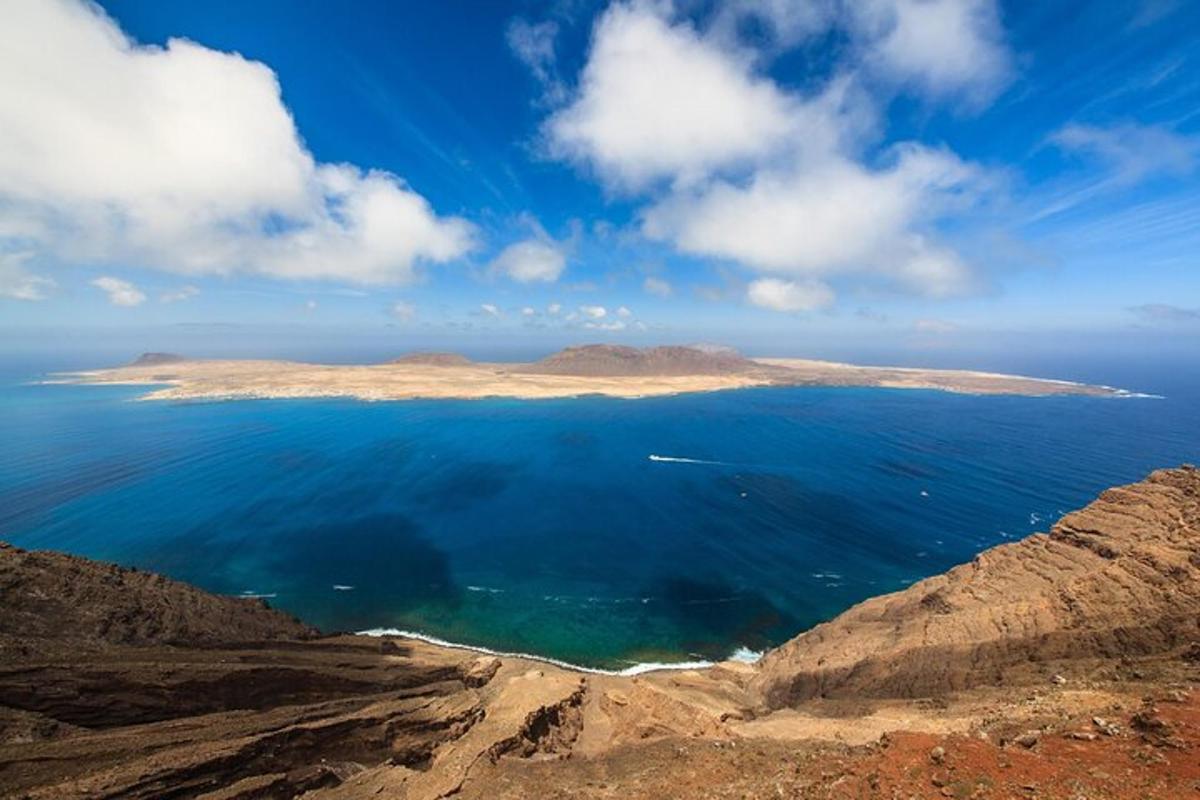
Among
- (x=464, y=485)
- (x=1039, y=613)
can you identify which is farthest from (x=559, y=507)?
(x=1039, y=613)

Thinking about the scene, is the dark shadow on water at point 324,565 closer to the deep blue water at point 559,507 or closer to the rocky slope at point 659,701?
the deep blue water at point 559,507

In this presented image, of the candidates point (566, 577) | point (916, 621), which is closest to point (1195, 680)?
point (916, 621)

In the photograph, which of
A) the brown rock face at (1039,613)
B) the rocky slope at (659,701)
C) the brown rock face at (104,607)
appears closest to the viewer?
the rocky slope at (659,701)

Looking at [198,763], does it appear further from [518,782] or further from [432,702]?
[518,782]

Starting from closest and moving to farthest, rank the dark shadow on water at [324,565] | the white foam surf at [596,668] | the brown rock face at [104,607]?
the brown rock face at [104,607]
the white foam surf at [596,668]
the dark shadow on water at [324,565]

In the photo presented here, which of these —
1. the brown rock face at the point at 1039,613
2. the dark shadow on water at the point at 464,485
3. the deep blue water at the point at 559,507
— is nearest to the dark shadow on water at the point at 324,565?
the deep blue water at the point at 559,507

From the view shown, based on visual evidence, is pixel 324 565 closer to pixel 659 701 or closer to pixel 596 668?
pixel 596 668
